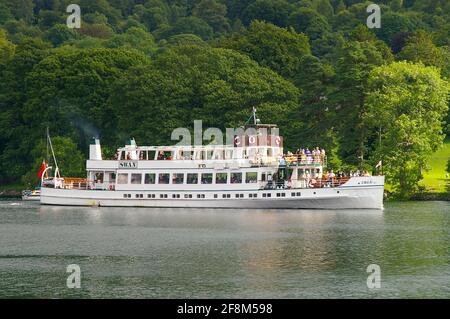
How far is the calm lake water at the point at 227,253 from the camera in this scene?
182ft

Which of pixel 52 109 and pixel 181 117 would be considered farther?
pixel 52 109

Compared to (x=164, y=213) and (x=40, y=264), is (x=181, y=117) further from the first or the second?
(x=40, y=264)

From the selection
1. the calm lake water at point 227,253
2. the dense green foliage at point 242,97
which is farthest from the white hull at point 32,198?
the calm lake water at point 227,253

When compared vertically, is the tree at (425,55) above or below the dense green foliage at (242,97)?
above

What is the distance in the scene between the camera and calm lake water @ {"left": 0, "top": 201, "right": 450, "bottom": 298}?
55.3 m

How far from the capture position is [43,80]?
145250mm

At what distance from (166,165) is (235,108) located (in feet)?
91.6

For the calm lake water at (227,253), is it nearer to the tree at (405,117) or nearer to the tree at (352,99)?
the tree at (405,117)

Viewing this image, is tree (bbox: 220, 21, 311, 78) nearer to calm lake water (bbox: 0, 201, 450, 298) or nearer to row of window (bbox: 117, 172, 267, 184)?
row of window (bbox: 117, 172, 267, 184)

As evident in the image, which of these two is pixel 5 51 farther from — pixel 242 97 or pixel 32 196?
pixel 242 97

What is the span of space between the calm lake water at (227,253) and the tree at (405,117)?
46.7ft

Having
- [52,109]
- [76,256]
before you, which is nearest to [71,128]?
[52,109]
